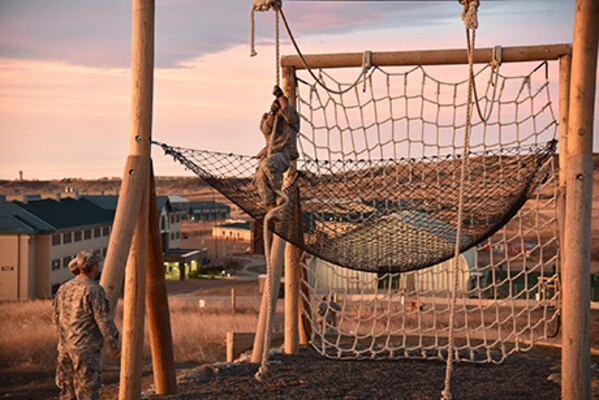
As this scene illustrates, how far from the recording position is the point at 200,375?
8.12m

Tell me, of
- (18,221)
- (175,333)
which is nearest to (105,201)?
(18,221)

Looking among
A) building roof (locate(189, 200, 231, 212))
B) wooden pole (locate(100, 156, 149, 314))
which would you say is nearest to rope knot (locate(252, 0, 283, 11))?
wooden pole (locate(100, 156, 149, 314))

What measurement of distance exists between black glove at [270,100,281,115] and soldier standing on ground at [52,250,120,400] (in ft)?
8.08

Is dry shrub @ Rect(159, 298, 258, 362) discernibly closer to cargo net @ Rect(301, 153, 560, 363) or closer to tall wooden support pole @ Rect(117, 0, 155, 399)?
cargo net @ Rect(301, 153, 560, 363)

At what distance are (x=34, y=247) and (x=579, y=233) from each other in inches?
1095

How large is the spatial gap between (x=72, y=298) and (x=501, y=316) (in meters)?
15.0

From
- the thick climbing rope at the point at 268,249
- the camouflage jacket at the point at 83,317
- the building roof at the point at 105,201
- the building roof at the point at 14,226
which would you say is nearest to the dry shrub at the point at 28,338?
the thick climbing rope at the point at 268,249

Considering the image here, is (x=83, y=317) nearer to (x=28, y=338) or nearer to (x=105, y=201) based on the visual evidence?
(x=28, y=338)

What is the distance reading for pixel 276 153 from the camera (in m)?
7.33

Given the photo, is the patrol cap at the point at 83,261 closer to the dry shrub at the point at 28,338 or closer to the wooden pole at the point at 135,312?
the wooden pole at the point at 135,312

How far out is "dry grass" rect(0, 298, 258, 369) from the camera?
13.0m

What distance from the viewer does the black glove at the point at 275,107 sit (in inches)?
289

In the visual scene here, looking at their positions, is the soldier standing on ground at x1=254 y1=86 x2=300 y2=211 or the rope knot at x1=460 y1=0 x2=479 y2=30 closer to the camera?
the rope knot at x1=460 y1=0 x2=479 y2=30

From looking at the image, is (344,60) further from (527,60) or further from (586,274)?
(586,274)
